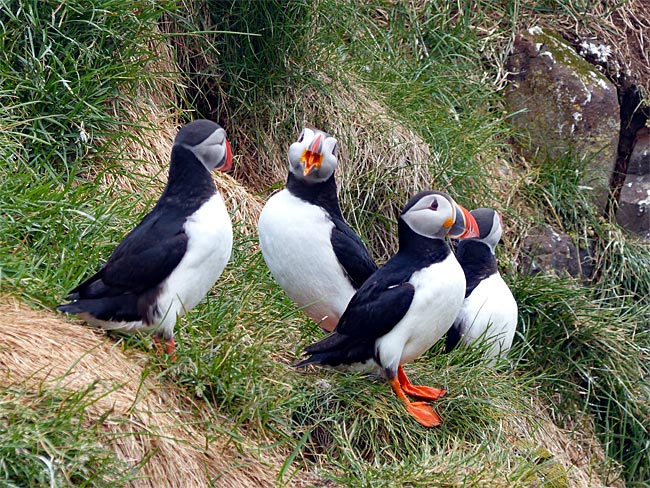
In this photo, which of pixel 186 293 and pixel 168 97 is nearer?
pixel 186 293

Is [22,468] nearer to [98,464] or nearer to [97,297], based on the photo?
[98,464]

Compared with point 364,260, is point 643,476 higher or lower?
lower

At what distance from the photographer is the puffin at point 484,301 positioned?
5.01 m

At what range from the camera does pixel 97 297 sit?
3.67m

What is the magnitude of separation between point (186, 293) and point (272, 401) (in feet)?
1.84

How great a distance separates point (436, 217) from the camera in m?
4.10

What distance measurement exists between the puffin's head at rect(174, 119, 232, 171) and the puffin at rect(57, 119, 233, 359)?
0.62ft

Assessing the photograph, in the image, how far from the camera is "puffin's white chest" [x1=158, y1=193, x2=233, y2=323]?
367cm

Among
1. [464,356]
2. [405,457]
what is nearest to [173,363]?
[405,457]

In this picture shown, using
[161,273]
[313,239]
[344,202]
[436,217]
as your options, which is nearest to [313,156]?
[313,239]

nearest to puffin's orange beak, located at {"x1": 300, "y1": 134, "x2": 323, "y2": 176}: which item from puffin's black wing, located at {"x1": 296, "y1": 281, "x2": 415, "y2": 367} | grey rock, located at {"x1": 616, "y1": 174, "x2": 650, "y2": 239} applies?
puffin's black wing, located at {"x1": 296, "y1": 281, "x2": 415, "y2": 367}

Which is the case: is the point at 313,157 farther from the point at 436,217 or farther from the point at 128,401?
the point at 128,401

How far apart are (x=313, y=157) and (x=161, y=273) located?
0.97m

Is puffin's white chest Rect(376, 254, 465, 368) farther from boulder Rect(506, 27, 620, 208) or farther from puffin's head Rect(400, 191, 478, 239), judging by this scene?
boulder Rect(506, 27, 620, 208)
